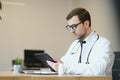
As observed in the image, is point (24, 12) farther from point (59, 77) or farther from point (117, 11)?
point (59, 77)

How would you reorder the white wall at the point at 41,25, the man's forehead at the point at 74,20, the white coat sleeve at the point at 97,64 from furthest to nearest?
the white wall at the point at 41,25, the man's forehead at the point at 74,20, the white coat sleeve at the point at 97,64

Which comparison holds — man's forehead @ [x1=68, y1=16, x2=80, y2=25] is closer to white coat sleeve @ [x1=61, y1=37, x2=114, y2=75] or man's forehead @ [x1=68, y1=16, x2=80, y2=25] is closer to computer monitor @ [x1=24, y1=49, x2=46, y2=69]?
white coat sleeve @ [x1=61, y1=37, x2=114, y2=75]

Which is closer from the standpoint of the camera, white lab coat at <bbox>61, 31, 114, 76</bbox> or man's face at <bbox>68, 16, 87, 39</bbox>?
white lab coat at <bbox>61, 31, 114, 76</bbox>

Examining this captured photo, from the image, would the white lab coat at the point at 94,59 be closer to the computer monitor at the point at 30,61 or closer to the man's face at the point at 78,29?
the man's face at the point at 78,29

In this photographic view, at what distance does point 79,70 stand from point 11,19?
4.31 metres

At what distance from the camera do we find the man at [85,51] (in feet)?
8.48

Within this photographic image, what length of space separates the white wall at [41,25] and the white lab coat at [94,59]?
3.01 m

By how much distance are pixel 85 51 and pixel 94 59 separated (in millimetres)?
302

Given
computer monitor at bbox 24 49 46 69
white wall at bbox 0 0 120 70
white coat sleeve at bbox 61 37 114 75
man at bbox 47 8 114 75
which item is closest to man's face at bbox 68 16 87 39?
man at bbox 47 8 114 75

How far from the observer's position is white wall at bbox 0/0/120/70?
21.1 ft

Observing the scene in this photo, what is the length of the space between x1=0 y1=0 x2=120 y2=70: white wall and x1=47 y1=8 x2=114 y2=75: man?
9.71 ft

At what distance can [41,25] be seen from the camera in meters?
6.98

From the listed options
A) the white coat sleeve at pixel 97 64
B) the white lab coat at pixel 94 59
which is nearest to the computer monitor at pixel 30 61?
the white lab coat at pixel 94 59

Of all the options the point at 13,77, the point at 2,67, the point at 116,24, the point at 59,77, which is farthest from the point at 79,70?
the point at 2,67
